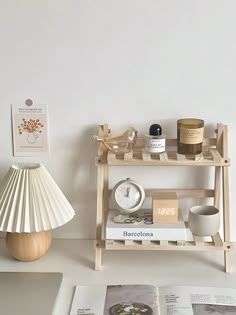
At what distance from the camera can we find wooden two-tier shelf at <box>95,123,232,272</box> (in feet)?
4.70

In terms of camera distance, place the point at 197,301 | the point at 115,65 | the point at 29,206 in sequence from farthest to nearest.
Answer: the point at 115,65 < the point at 29,206 < the point at 197,301

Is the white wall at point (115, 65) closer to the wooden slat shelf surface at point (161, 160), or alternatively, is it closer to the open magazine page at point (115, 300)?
the wooden slat shelf surface at point (161, 160)

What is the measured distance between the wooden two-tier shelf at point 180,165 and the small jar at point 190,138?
0.02 metres

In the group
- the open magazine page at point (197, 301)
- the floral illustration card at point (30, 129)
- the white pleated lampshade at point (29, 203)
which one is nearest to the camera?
the open magazine page at point (197, 301)

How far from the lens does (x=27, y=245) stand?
1483 millimetres

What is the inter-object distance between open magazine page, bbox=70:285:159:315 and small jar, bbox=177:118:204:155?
0.36 metres

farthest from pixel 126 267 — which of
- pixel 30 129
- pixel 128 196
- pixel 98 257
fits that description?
pixel 30 129

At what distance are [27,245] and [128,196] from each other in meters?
0.29

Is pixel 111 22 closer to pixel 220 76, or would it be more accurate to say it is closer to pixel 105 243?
pixel 220 76

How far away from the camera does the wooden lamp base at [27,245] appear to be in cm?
148

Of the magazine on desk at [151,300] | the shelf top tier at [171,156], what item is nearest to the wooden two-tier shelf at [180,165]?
the shelf top tier at [171,156]

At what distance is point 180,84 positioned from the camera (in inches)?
60.3

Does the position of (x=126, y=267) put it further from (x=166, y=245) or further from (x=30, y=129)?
(x=30, y=129)

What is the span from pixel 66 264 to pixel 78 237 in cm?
17
